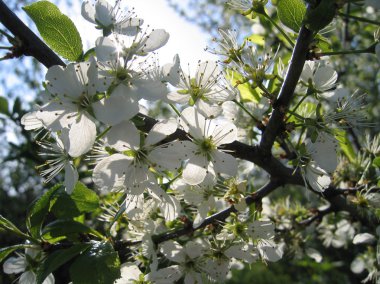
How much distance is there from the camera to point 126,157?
1492 millimetres

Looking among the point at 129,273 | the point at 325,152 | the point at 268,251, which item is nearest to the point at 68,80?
the point at 129,273

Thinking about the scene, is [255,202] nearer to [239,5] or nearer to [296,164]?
[296,164]

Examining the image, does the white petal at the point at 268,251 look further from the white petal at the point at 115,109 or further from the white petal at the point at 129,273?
the white petal at the point at 115,109

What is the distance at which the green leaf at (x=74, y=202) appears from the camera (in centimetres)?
178

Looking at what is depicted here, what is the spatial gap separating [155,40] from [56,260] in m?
0.90

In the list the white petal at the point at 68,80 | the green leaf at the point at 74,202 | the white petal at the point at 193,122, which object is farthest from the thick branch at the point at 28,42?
the green leaf at the point at 74,202

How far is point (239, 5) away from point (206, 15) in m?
5.91

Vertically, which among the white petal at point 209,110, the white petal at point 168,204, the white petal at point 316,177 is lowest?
the white petal at point 168,204

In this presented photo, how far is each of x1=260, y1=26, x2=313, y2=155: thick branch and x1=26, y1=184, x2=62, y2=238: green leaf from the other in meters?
0.90

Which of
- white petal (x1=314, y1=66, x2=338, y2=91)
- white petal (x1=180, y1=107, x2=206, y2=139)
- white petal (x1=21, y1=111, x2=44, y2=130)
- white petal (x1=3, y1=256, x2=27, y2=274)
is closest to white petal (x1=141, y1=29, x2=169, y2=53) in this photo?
white petal (x1=180, y1=107, x2=206, y2=139)

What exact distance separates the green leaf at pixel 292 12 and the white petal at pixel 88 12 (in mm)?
686

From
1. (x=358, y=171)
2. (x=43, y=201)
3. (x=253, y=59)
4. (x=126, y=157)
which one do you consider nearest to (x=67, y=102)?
(x=126, y=157)

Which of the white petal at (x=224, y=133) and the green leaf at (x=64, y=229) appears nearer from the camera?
the white petal at (x=224, y=133)

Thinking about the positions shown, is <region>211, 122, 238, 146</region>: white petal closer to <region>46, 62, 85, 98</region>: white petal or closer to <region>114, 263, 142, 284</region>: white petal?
<region>46, 62, 85, 98</region>: white petal
